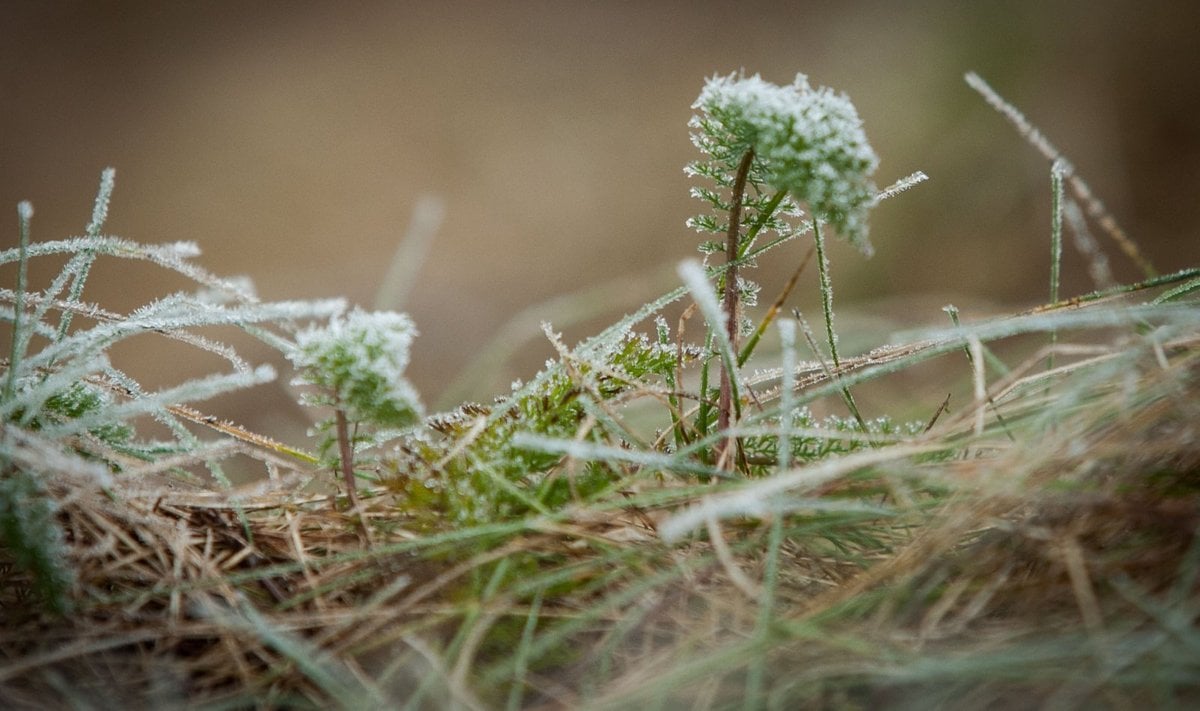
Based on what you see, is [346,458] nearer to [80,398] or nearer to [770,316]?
[80,398]

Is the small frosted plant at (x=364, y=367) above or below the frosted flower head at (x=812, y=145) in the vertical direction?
below

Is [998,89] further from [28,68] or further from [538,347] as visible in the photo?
[28,68]

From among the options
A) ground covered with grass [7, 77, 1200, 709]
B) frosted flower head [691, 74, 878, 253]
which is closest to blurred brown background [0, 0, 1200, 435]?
ground covered with grass [7, 77, 1200, 709]

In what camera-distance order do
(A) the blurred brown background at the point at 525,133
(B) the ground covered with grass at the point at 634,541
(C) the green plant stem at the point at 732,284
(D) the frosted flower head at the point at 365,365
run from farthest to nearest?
(A) the blurred brown background at the point at 525,133, (C) the green plant stem at the point at 732,284, (D) the frosted flower head at the point at 365,365, (B) the ground covered with grass at the point at 634,541

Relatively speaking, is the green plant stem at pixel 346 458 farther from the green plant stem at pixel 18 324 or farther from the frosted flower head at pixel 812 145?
the frosted flower head at pixel 812 145

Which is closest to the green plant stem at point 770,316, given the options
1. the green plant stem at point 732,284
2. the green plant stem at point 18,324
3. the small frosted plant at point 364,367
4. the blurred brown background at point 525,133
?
the green plant stem at point 732,284

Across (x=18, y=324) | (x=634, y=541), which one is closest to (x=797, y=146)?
(x=634, y=541)

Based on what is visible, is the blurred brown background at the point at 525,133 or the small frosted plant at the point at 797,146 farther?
the blurred brown background at the point at 525,133

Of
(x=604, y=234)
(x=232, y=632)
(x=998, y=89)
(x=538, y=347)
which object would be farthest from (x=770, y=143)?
(x=998, y=89)

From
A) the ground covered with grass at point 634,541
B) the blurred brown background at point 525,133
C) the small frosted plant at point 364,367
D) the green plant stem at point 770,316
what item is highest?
the blurred brown background at point 525,133
